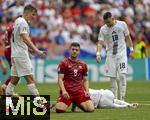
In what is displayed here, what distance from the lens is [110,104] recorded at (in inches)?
672

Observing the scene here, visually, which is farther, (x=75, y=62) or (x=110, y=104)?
(x=110, y=104)

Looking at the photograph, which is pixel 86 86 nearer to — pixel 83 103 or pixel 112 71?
pixel 83 103

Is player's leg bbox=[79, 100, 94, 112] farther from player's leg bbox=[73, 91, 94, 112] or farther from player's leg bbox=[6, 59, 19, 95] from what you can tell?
player's leg bbox=[6, 59, 19, 95]

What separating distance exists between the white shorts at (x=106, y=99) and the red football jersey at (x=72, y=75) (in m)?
1.13

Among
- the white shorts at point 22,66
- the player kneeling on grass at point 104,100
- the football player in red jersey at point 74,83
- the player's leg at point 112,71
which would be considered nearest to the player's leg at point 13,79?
the white shorts at point 22,66

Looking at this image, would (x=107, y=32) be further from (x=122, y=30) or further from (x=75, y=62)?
(x=75, y=62)

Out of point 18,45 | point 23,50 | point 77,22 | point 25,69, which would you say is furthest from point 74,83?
point 77,22

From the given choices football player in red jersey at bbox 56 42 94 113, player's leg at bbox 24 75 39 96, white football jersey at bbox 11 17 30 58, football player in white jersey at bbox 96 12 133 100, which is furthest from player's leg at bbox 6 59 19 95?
football player in white jersey at bbox 96 12 133 100

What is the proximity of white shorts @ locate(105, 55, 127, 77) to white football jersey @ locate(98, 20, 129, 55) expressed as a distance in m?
0.13

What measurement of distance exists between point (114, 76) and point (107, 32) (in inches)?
45.3

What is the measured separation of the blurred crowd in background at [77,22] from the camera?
1345 inches

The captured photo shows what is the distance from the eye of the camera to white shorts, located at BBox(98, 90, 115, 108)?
55.6 feet

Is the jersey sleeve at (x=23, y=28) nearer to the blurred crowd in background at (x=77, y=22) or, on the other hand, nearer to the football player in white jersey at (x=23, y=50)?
the football player in white jersey at (x=23, y=50)

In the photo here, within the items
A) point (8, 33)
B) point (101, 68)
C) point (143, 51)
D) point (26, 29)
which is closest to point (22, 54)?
point (26, 29)
